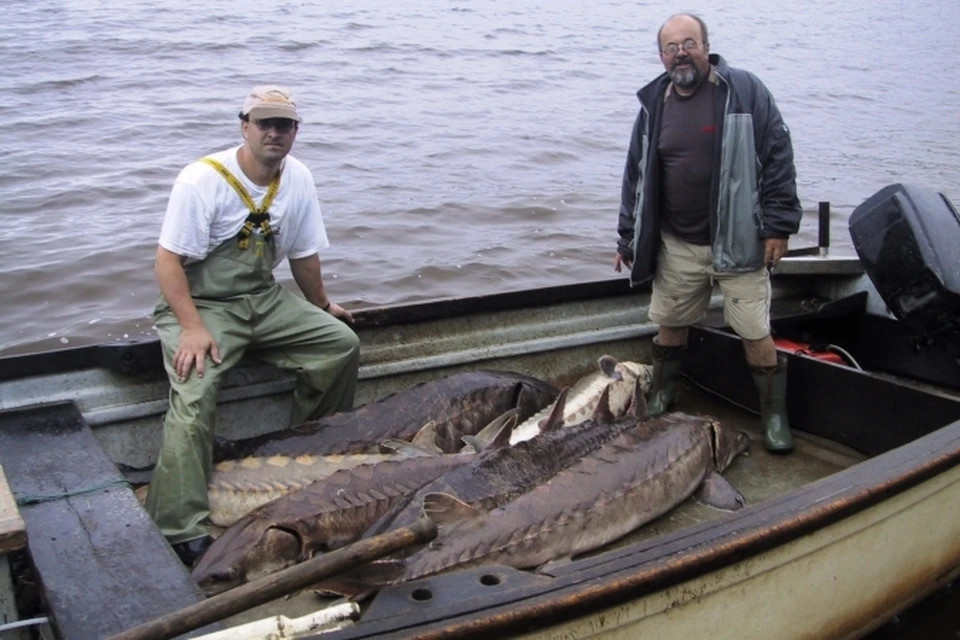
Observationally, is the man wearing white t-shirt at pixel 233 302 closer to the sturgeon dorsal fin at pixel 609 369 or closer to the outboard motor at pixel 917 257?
the sturgeon dorsal fin at pixel 609 369

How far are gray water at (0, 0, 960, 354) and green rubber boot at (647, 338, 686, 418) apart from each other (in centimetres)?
468

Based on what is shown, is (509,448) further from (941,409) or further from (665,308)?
(941,409)

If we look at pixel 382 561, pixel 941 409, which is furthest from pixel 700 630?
pixel 941 409

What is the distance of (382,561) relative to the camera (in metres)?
3.80

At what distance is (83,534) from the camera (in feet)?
12.2

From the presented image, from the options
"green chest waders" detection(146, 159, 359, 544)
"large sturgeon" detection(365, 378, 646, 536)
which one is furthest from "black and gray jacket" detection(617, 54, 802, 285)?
"green chest waders" detection(146, 159, 359, 544)

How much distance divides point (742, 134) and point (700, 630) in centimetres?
246

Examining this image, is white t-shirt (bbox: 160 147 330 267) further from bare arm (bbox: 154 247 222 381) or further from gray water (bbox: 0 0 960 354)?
gray water (bbox: 0 0 960 354)

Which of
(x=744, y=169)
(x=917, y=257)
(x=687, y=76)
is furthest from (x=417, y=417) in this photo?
(x=917, y=257)

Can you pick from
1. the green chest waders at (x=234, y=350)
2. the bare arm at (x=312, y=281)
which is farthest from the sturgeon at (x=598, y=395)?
the bare arm at (x=312, y=281)

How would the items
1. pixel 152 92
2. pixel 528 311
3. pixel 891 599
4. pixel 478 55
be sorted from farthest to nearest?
pixel 478 55
pixel 152 92
pixel 528 311
pixel 891 599

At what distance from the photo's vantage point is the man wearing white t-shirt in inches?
179

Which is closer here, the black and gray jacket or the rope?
the rope

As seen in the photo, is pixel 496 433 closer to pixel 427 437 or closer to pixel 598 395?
pixel 427 437
